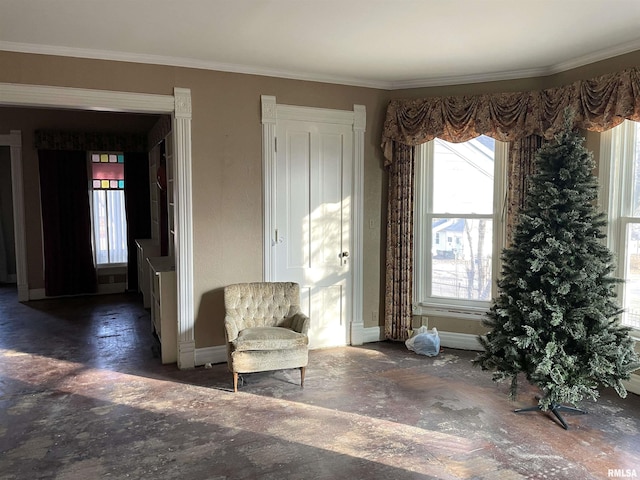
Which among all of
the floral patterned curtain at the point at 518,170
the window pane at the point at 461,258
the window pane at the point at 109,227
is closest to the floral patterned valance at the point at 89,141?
the window pane at the point at 109,227

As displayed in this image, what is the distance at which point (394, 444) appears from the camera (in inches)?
119

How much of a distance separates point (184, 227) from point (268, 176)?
91 cm

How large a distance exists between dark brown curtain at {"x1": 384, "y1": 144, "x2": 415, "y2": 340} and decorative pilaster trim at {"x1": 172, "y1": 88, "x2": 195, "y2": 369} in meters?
2.02

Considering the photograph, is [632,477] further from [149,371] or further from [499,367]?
[149,371]

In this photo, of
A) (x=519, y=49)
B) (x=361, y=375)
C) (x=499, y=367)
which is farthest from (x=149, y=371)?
(x=519, y=49)

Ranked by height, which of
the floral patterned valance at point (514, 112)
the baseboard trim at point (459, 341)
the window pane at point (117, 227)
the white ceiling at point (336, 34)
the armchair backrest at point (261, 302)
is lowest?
the baseboard trim at point (459, 341)

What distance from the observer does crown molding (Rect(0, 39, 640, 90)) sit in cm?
376

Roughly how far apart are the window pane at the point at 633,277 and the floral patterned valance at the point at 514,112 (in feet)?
2.88

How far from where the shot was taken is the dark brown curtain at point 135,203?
24.9 feet

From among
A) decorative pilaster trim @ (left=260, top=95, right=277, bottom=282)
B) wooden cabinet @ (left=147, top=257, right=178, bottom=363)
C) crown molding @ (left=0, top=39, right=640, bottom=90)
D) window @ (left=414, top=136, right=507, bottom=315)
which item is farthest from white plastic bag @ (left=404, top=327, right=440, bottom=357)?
crown molding @ (left=0, top=39, right=640, bottom=90)

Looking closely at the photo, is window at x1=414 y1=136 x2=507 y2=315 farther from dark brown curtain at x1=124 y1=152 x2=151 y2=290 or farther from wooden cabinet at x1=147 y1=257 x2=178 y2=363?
dark brown curtain at x1=124 y1=152 x2=151 y2=290

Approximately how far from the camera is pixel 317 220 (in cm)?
486

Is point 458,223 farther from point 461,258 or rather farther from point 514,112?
point 514,112

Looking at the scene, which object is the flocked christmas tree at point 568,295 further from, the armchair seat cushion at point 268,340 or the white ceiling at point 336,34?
the armchair seat cushion at point 268,340
